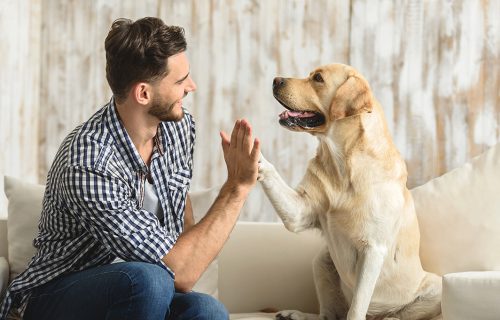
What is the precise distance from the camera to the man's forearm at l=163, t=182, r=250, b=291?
193 centimetres

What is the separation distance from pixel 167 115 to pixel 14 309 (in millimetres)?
685

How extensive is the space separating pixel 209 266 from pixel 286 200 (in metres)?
0.38

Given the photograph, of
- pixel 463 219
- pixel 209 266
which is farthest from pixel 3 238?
pixel 463 219

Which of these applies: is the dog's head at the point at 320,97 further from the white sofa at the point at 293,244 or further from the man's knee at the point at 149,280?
the man's knee at the point at 149,280

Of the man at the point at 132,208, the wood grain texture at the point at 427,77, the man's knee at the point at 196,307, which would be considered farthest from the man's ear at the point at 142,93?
the wood grain texture at the point at 427,77

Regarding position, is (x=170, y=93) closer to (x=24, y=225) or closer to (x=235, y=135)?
(x=235, y=135)

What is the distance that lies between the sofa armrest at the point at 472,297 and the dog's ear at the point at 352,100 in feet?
1.96

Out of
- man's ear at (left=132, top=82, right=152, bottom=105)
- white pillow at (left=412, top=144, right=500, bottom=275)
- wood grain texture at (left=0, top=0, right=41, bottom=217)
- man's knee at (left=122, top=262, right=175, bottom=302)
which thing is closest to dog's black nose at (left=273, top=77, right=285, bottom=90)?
man's ear at (left=132, top=82, right=152, bottom=105)

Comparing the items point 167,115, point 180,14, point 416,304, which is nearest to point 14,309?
point 167,115

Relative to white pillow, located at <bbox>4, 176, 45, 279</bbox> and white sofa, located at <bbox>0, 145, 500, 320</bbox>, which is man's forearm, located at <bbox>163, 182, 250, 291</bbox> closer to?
white sofa, located at <bbox>0, 145, 500, 320</bbox>

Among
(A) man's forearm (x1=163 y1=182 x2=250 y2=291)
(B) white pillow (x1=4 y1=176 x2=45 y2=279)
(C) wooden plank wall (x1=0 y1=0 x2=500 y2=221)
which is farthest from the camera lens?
(C) wooden plank wall (x1=0 y1=0 x2=500 y2=221)

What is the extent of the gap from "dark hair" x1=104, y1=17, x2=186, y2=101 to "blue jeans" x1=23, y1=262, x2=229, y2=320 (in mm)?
517

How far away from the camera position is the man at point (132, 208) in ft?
6.06

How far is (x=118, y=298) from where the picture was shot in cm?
183
